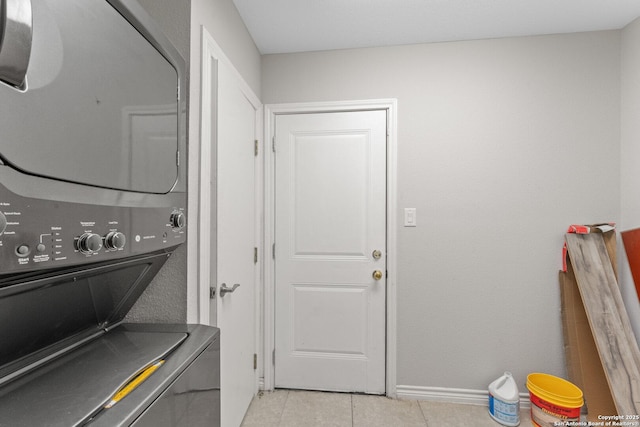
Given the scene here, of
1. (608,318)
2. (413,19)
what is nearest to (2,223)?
(413,19)

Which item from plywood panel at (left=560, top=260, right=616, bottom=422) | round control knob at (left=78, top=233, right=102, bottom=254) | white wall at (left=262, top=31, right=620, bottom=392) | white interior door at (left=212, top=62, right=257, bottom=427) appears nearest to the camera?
round control knob at (left=78, top=233, right=102, bottom=254)

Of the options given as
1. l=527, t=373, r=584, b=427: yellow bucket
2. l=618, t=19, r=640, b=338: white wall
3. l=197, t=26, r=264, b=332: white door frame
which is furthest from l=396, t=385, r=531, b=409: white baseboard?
l=197, t=26, r=264, b=332: white door frame

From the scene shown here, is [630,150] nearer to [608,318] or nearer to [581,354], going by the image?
[608,318]

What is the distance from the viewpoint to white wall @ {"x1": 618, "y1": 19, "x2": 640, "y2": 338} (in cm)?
182

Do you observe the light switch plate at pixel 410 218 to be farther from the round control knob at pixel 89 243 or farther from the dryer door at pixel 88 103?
the round control knob at pixel 89 243

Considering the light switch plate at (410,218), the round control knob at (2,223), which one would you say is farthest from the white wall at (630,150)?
the round control knob at (2,223)

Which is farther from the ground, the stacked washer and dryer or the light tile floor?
the stacked washer and dryer

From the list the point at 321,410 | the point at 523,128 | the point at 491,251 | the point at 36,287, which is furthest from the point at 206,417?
the point at 523,128

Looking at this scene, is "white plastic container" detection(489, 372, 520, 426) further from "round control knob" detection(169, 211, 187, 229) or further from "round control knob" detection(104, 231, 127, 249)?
"round control knob" detection(104, 231, 127, 249)

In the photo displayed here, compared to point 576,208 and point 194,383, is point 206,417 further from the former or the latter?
point 576,208

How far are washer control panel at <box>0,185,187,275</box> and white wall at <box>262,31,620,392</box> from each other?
1.72 metres

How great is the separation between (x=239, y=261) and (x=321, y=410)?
3.67ft

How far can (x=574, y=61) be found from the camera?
197cm

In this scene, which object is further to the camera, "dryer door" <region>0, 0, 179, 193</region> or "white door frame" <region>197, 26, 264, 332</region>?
"white door frame" <region>197, 26, 264, 332</region>
